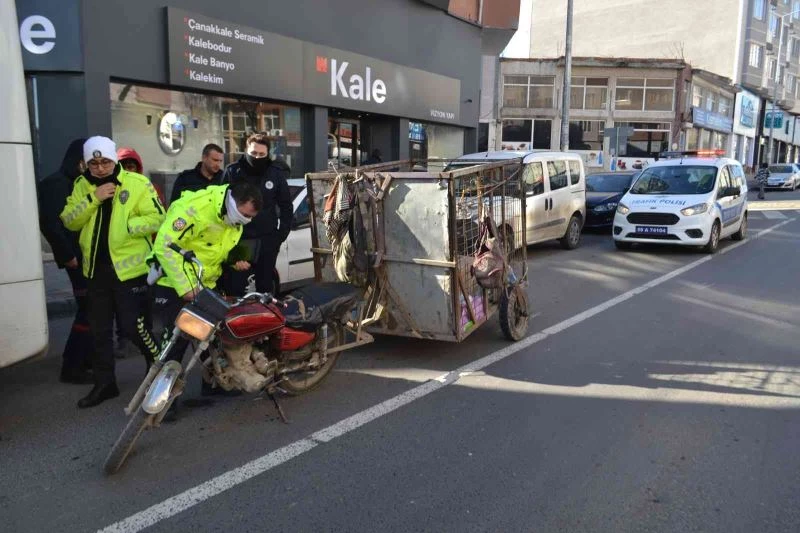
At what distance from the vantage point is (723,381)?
523cm

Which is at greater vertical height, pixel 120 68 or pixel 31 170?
pixel 120 68

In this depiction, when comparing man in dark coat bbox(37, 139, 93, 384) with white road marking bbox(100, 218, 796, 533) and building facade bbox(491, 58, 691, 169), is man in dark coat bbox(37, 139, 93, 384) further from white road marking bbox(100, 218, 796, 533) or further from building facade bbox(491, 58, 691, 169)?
building facade bbox(491, 58, 691, 169)

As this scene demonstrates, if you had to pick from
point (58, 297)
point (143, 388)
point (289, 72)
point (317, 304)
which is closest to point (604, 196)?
point (289, 72)

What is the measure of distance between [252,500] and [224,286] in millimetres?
2020

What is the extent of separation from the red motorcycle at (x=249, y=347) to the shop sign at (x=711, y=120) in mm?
39213

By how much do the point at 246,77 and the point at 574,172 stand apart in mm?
6515

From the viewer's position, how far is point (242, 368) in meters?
4.08

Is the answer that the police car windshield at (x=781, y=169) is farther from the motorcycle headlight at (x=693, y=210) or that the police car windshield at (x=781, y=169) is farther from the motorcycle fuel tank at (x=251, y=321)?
the motorcycle fuel tank at (x=251, y=321)

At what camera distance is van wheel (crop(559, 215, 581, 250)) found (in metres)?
12.7

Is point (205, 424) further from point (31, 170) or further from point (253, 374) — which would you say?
point (31, 170)

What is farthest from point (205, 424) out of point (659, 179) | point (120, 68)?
point (659, 179)

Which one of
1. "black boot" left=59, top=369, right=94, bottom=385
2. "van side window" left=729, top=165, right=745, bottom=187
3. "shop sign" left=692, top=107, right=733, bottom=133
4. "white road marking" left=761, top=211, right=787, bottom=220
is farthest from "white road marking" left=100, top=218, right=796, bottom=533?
"shop sign" left=692, top=107, right=733, bottom=133

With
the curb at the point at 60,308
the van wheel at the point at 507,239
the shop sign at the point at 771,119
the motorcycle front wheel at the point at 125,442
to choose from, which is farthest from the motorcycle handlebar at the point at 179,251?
the shop sign at the point at 771,119

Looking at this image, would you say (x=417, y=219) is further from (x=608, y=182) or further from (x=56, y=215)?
(x=608, y=182)
